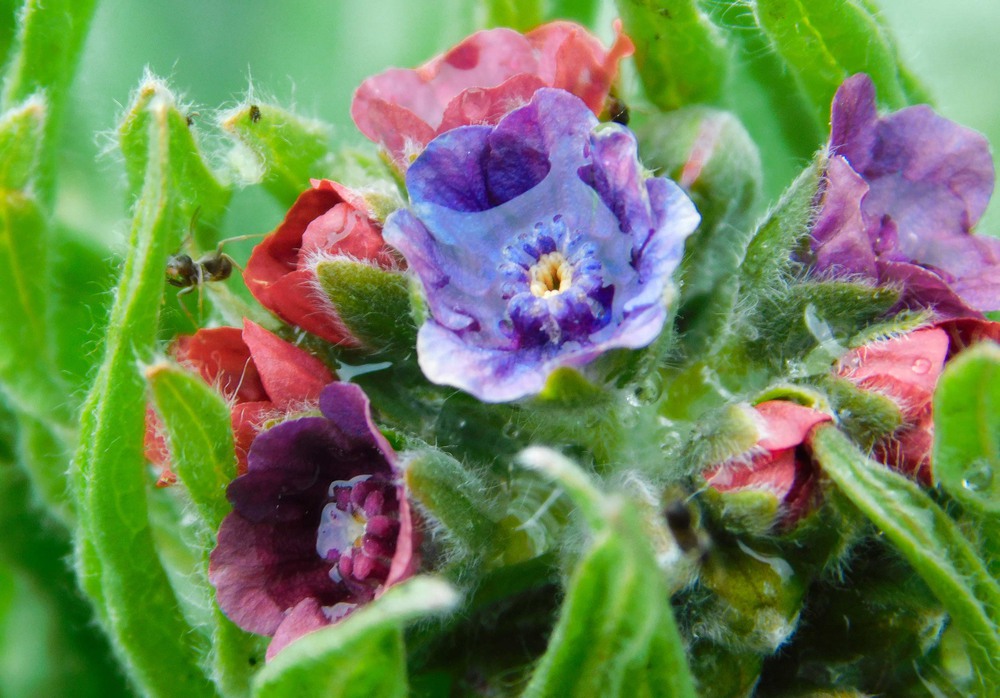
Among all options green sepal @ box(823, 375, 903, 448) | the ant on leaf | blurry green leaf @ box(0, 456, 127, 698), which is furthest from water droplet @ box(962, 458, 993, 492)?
blurry green leaf @ box(0, 456, 127, 698)

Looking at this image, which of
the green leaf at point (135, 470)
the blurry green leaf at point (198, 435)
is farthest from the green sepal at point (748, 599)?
the green leaf at point (135, 470)

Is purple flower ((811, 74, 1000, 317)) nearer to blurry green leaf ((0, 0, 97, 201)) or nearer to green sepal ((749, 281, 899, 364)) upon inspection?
green sepal ((749, 281, 899, 364))

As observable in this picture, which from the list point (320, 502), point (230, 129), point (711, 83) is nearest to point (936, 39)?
point (711, 83)

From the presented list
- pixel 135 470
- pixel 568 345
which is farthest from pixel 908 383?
pixel 135 470

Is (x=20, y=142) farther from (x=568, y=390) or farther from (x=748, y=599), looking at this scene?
(x=748, y=599)

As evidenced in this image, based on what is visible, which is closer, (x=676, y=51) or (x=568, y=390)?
(x=568, y=390)

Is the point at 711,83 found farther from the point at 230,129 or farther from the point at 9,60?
the point at 9,60
